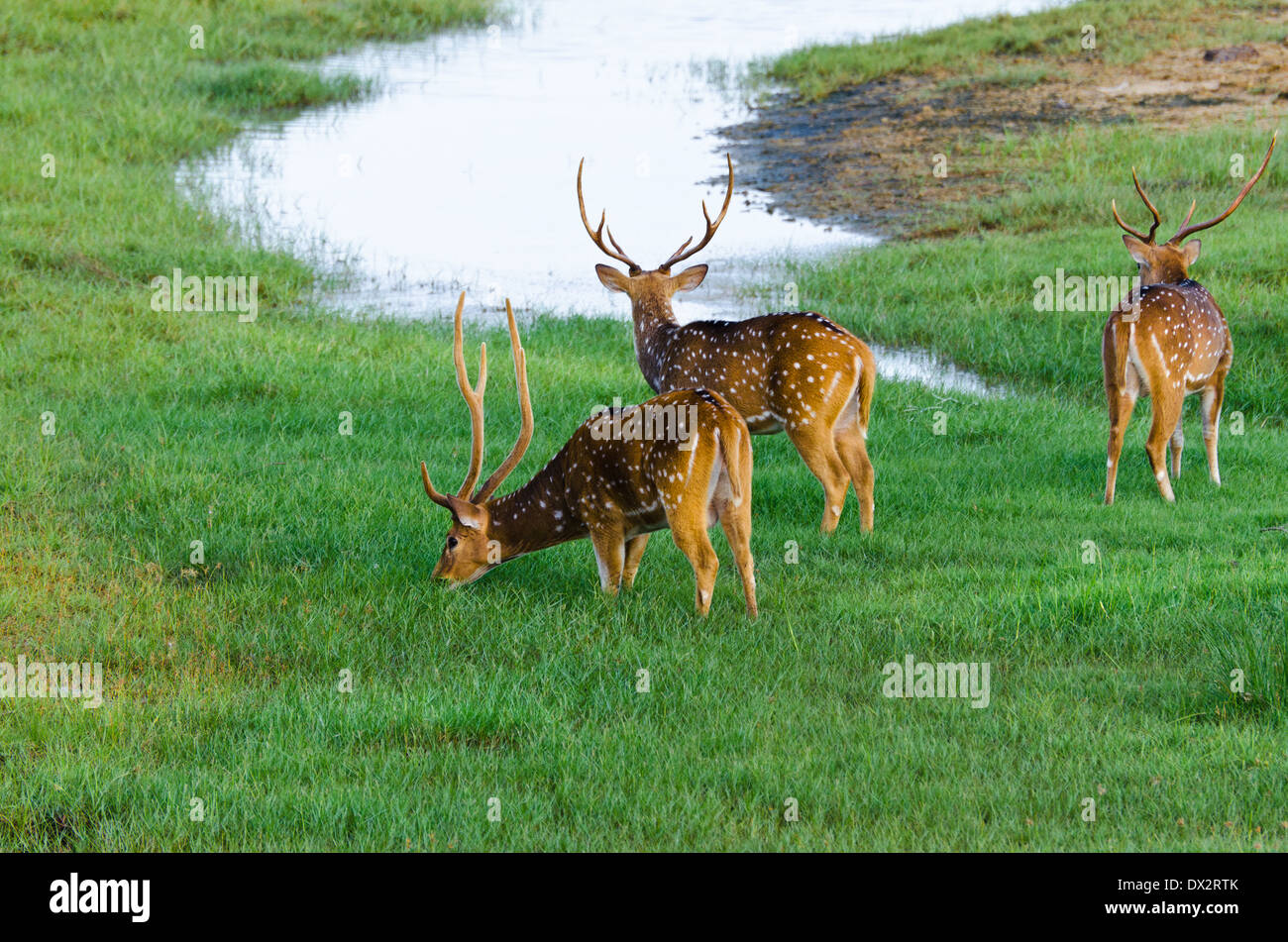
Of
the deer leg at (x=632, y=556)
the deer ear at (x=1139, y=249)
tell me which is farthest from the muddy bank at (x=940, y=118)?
the deer leg at (x=632, y=556)

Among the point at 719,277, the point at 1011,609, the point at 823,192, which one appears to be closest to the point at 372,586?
the point at 1011,609

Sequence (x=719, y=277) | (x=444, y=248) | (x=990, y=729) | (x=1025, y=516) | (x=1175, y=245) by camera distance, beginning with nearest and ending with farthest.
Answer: (x=990, y=729)
(x=1025, y=516)
(x=1175, y=245)
(x=719, y=277)
(x=444, y=248)

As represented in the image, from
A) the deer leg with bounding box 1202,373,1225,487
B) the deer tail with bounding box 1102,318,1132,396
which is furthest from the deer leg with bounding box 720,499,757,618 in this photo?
the deer leg with bounding box 1202,373,1225,487

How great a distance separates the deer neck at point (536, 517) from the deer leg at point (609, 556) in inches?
A: 6.6

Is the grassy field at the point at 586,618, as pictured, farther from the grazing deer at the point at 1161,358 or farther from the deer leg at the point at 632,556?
the grazing deer at the point at 1161,358

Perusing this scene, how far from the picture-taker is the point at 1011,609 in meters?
6.63

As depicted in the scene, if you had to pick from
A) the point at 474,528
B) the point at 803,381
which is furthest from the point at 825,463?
the point at 474,528

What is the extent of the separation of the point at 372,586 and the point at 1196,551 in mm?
4286

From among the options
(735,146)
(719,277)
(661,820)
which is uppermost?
(735,146)

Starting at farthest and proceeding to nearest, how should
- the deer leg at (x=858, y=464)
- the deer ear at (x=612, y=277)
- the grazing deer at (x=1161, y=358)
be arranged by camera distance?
1. the deer ear at (x=612, y=277)
2. the grazing deer at (x=1161, y=358)
3. the deer leg at (x=858, y=464)

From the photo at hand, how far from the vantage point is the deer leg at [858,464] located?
8.05m

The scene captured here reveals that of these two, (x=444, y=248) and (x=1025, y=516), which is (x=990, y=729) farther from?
(x=444, y=248)

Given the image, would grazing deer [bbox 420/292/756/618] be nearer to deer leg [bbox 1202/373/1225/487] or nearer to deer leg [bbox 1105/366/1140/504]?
deer leg [bbox 1105/366/1140/504]

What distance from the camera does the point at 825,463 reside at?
7938mm
